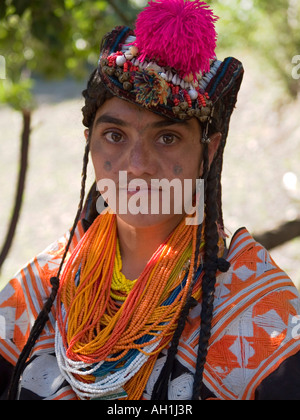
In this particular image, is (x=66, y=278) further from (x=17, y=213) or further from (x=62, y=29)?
(x=62, y=29)

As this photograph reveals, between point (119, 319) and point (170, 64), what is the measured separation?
82cm

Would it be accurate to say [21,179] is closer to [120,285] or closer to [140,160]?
[120,285]

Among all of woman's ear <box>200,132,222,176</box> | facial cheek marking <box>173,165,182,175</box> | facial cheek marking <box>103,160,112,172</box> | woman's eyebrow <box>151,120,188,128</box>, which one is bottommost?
facial cheek marking <box>173,165,182,175</box>

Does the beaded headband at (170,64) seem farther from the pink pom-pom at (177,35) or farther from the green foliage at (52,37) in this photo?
the green foliage at (52,37)

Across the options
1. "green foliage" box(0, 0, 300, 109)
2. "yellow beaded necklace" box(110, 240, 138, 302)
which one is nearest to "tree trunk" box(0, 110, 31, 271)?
"green foliage" box(0, 0, 300, 109)

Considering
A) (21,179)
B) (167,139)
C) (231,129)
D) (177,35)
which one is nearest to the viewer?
(177,35)

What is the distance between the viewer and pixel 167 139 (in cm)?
176

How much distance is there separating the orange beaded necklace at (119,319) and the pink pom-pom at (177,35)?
1.82ft

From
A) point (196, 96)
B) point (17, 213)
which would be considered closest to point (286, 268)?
point (17, 213)

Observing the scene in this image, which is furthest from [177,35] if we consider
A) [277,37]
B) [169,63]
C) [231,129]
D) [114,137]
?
[277,37]

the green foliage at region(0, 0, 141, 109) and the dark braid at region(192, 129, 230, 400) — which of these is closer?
the dark braid at region(192, 129, 230, 400)

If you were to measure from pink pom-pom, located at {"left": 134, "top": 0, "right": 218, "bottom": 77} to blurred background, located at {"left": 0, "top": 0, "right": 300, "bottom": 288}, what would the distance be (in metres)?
2.01

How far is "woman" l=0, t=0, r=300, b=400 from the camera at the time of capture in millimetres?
1688

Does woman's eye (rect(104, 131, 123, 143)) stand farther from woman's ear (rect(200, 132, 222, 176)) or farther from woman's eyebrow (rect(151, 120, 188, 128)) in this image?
woman's ear (rect(200, 132, 222, 176))
